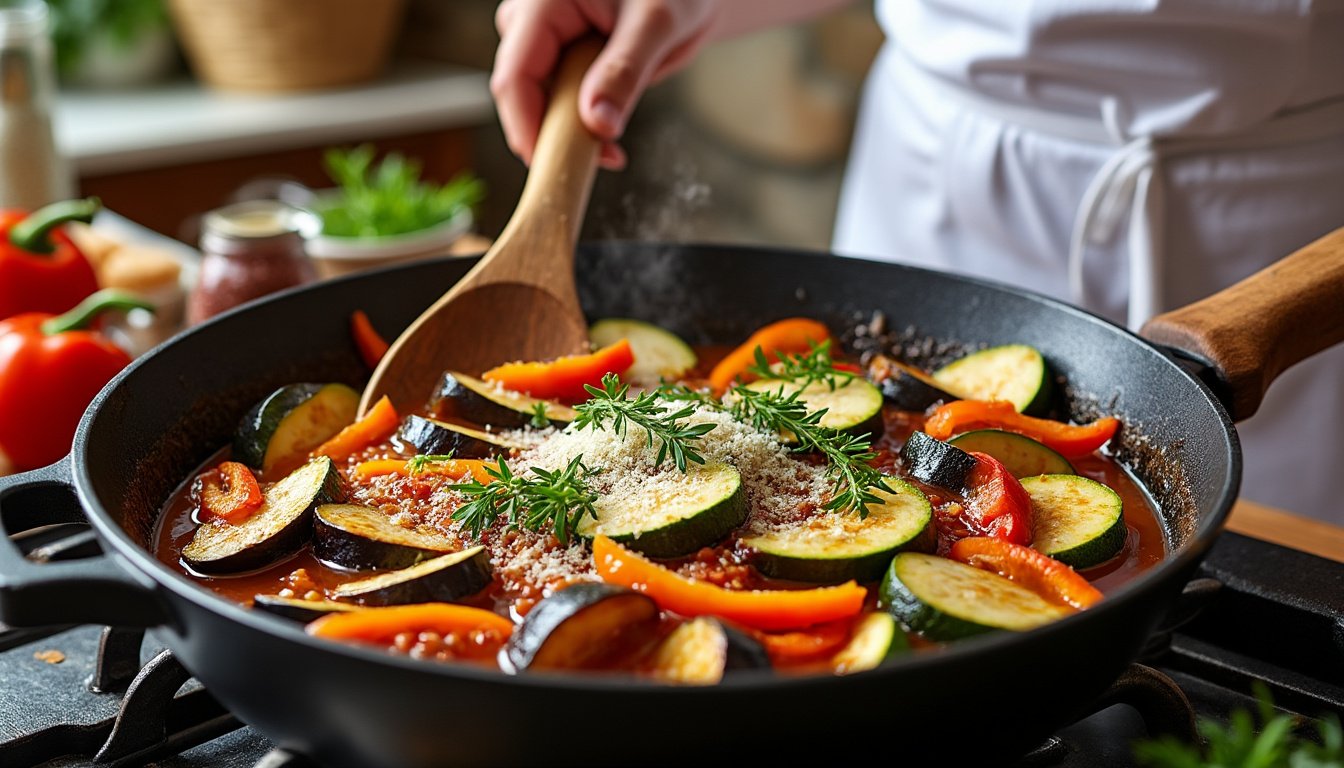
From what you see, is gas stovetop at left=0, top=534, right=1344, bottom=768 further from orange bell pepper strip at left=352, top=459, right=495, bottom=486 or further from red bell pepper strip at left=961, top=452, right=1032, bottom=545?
orange bell pepper strip at left=352, top=459, right=495, bottom=486

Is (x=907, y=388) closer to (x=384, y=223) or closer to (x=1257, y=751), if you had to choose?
(x=1257, y=751)

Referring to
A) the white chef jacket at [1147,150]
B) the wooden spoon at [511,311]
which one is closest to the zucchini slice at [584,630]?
the wooden spoon at [511,311]

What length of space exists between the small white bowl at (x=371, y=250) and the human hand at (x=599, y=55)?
0.68 meters

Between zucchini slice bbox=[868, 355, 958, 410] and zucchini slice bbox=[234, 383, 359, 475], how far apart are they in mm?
824

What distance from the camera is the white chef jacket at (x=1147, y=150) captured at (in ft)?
6.45

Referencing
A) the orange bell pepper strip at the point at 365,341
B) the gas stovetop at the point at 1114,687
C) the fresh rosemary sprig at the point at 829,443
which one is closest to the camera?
the gas stovetop at the point at 1114,687

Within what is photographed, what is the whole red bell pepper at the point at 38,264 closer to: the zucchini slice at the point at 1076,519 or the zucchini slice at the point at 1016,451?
the zucchini slice at the point at 1016,451

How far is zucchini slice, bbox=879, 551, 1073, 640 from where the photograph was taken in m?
1.23

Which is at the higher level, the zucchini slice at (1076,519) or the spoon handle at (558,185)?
the spoon handle at (558,185)

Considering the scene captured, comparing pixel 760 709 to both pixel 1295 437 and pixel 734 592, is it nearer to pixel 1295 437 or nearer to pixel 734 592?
pixel 734 592

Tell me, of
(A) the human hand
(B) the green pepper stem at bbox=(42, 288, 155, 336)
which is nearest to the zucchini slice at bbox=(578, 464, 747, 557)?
(A) the human hand

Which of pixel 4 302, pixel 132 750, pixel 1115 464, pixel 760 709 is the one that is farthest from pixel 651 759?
pixel 4 302

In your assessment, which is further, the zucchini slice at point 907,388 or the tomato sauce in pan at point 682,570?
the zucchini slice at point 907,388

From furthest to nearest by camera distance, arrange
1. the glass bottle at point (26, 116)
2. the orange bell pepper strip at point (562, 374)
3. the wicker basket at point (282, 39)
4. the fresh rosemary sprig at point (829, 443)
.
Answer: the wicker basket at point (282, 39) → the glass bottle at point (26, 116) → the orange bell pepper strip at point (562, 374) → the fresh rosemary sprig at point (829, 443)
